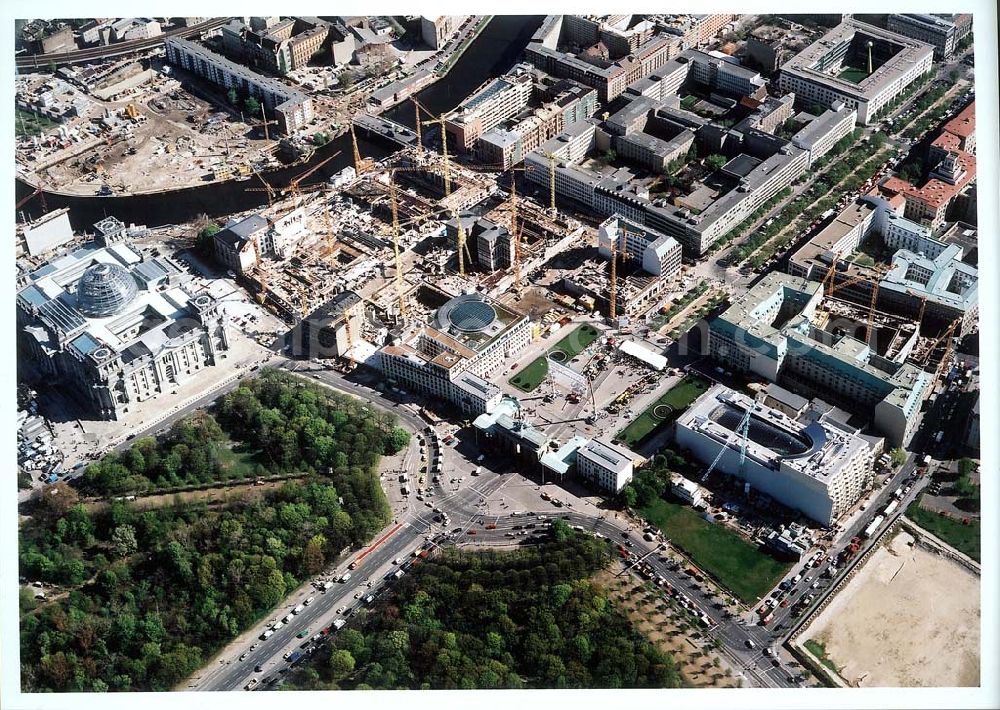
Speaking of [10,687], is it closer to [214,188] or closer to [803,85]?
[214,188]

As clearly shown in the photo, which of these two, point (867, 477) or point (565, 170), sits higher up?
point (565, 170)

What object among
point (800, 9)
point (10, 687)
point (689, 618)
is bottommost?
point (689, 618)

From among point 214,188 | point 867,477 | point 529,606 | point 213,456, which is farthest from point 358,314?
point 867,477

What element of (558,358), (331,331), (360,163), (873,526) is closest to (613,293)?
(558,358)

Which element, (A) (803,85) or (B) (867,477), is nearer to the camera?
(B) (867,477)

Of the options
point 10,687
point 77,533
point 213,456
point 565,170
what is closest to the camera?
point 10,687
